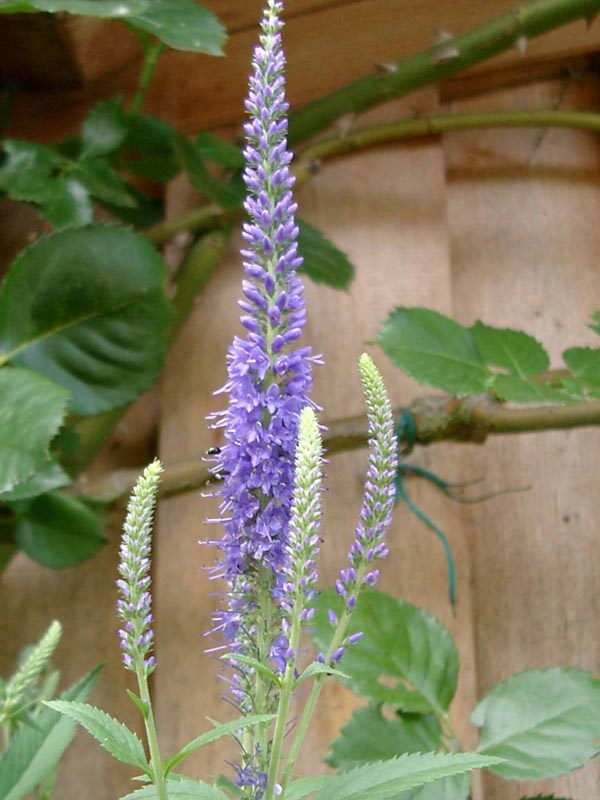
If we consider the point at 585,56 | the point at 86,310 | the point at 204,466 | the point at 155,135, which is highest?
the point at 585,56

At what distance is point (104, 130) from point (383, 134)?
0.30 m

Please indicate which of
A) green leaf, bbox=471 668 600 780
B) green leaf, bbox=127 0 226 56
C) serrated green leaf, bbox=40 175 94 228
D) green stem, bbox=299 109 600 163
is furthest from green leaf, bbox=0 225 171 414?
green leaf, bbox=471 668 600 780

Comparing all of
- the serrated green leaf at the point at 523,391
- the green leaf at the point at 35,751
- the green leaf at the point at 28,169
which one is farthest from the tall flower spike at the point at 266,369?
the green leaf at the point at 28,169

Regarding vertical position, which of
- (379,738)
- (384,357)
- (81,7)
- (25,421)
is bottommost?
(379,738)

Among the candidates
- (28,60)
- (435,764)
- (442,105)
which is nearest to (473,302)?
(442,105)

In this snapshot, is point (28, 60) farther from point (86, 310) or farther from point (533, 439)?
point (533, 439)

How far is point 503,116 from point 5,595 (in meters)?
0.73

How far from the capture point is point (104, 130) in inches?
36.1

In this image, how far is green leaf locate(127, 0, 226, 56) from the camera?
74 centimetres

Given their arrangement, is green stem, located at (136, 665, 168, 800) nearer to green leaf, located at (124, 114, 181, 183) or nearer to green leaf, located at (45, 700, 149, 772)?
green leaf, located at (45, 700, 149, 772)

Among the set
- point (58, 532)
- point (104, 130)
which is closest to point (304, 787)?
point (58, 532)

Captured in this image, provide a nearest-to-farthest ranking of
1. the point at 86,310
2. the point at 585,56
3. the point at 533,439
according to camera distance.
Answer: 1. the point at 86,310
2. the point at 533,439
3. the point at 585,56

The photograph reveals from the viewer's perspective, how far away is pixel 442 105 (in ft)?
3.40

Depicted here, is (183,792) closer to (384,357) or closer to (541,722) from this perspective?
(541,722)
